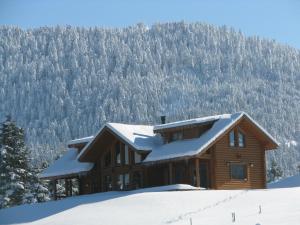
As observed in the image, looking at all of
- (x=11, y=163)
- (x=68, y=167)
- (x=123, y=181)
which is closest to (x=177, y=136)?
(x=123, y=181)

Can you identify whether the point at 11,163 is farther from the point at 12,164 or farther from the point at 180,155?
the point at 180,155

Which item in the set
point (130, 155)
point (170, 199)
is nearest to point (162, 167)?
point (130, 155)

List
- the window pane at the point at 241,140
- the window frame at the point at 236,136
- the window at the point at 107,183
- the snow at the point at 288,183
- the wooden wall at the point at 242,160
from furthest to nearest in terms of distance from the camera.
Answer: the snow at the point at 288,183 → the window at the point at 107,183 → the window pane at the point at 241,140 → the window frame at the point at 236,136 → the wooden wall at the point at 242,160

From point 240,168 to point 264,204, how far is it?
12.9 m

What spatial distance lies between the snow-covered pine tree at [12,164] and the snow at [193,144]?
13531mm

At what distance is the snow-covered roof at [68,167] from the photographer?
56906mm

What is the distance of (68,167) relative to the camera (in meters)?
58.5

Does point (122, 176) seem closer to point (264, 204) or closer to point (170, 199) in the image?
point (170, 199)

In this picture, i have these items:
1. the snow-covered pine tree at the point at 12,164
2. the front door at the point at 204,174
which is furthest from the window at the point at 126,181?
the snow-covered pine tree at the point at 12,164

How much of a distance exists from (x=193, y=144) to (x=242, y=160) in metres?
4.75

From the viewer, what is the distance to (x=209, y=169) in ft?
166

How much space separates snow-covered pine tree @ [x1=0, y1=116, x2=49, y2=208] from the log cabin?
14.2 ft

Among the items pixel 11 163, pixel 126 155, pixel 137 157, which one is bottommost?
pixel 11 163

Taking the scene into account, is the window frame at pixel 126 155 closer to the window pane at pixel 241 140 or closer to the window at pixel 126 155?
the window at pixel 126 155
